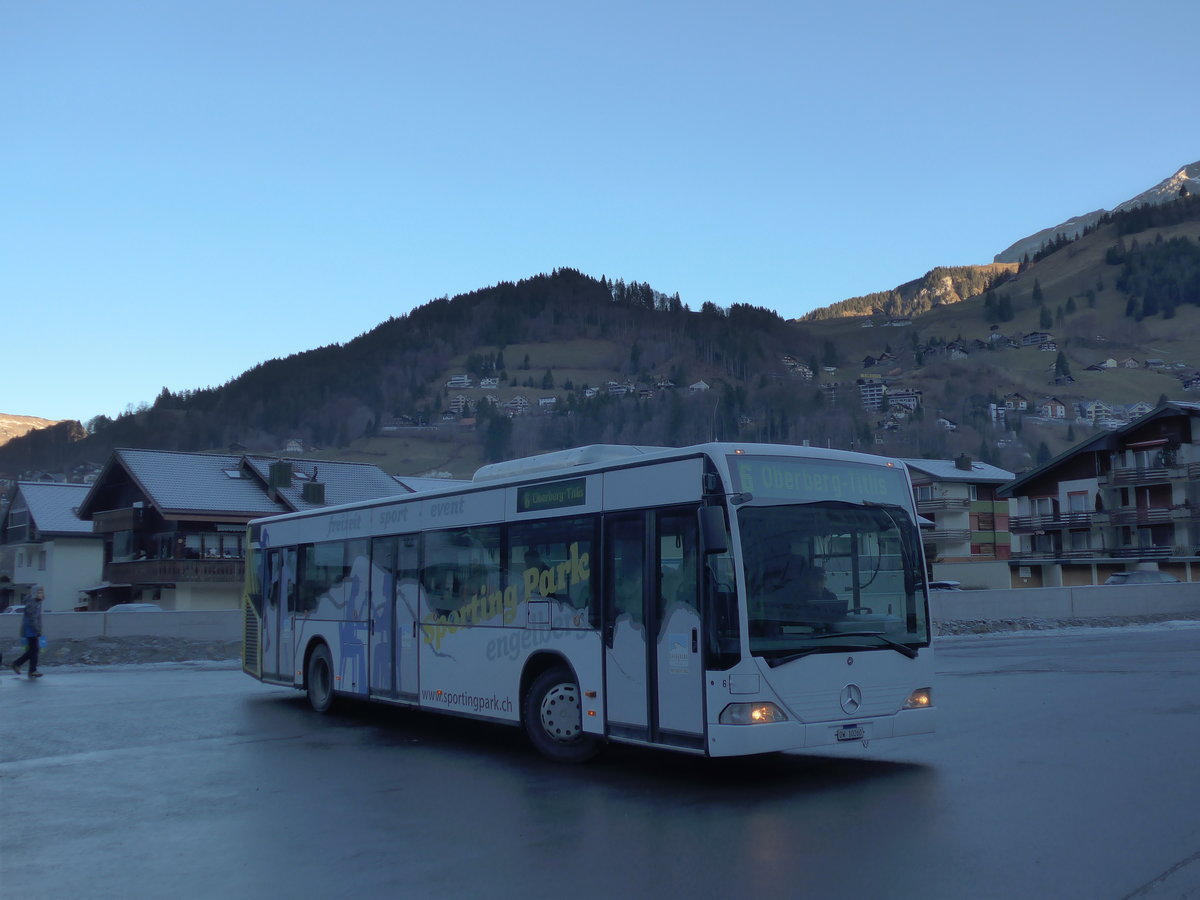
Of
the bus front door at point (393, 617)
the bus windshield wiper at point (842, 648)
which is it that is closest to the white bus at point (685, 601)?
the bus windshield wiper at point (842, 648)

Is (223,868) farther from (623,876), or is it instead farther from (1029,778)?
(1029,778)

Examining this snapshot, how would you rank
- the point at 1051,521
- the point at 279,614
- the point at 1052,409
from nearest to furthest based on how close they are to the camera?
the point at 279,614, the point at 1051,521, the point at 1052,409

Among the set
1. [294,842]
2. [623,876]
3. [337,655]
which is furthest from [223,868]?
[337,655]

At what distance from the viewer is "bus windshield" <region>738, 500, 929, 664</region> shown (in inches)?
363

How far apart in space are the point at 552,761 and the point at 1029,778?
4.32 meters

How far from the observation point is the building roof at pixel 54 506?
→ 2586 inches

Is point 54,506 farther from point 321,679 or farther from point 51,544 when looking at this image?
point 321,679

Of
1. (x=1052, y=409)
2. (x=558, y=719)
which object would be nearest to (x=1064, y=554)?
(x=558, y=719)

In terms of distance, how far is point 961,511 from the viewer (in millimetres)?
89812

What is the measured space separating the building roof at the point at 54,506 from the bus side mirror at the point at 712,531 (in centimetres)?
6429

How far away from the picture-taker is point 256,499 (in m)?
59.4

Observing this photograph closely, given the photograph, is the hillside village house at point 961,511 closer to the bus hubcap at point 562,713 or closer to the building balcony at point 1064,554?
the building balcony at point 1064,554

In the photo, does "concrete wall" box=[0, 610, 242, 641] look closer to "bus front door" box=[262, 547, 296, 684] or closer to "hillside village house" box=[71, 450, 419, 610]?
"bus front door" box=[262, 547, 296, 684]

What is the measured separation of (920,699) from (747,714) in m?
1.92
